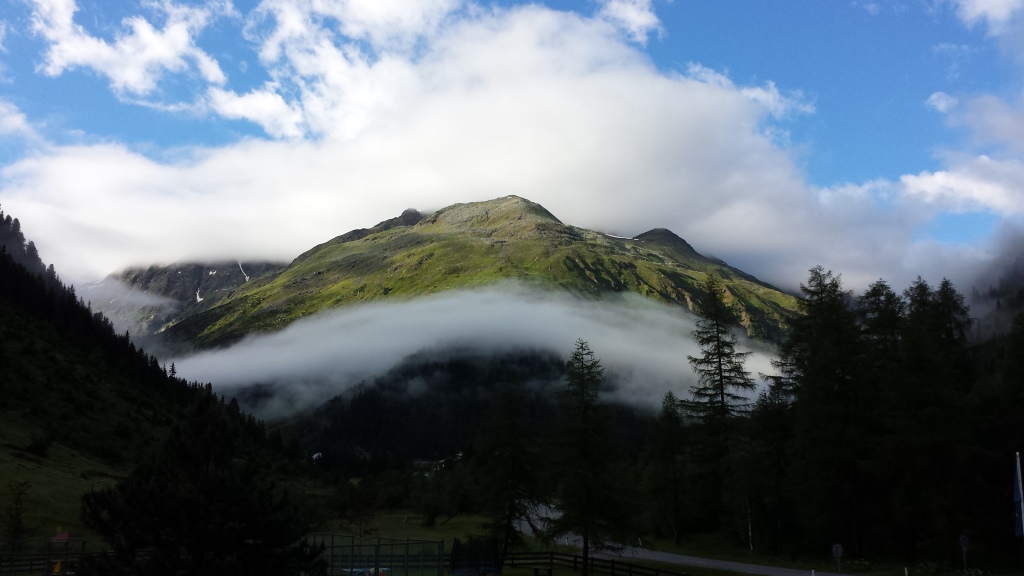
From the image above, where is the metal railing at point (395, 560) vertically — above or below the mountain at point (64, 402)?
below

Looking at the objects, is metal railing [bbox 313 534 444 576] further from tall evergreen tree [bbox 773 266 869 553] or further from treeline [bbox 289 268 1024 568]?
tall evergreen tree [bbox 773 266 869 553]

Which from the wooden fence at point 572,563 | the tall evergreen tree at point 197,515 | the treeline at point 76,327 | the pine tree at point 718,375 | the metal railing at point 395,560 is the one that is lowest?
the wooden fence at point 572,563

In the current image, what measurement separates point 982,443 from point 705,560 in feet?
67.0

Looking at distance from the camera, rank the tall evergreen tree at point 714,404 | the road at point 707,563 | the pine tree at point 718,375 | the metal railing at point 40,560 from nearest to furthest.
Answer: the metal railing at point 40,560 → the road at point 707,563 → the tall evergreen tree at point 714,404 → the pine tree at point 718,375

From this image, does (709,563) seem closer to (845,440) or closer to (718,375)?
(845,440)

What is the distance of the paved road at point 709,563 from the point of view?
4366 cm

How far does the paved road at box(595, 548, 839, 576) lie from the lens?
43.7 meters

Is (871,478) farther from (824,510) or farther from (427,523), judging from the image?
(427,523)

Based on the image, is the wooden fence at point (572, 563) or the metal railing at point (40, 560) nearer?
the metal railing at point (40, 560)

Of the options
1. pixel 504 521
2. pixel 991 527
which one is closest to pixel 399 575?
pixel 504 521

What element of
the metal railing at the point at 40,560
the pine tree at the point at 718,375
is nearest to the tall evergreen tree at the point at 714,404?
the pine tree at the point at 718,375

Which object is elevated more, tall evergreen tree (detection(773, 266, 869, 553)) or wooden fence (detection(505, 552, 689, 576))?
tall evergreen tree (detection(773, 266, 869, 553))

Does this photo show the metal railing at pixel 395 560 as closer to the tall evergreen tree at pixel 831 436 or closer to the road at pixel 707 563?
the road at pixel 707 563

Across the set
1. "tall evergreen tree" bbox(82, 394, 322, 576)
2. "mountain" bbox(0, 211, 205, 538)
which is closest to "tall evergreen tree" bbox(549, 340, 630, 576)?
"tall evergreen tree" bbox(82, 394, 322, 576)
